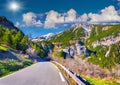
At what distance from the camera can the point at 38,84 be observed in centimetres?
2033

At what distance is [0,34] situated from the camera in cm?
12425

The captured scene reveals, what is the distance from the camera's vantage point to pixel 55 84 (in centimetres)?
2056

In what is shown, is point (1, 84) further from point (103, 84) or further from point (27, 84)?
point (103, 84)

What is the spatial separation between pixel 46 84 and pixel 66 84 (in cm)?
142

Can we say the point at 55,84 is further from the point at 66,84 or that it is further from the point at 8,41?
the point at 8,41

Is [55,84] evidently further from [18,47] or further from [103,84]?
[18,47]

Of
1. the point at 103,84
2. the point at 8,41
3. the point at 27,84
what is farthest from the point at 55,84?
the point at 8,41

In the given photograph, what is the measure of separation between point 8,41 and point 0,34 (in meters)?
7.39

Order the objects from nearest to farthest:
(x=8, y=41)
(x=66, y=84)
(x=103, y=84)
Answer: (x=103, y=84) → (x=66, y=84) → (x=8, y=41)

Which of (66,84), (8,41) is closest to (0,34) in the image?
(8,41)

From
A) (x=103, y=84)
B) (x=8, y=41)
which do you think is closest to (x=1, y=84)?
(x=103, y=84)

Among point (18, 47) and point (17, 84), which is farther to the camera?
point (18, 47)

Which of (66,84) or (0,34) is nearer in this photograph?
(66,84)

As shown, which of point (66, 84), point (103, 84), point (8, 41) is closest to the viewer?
point (103, 84)
